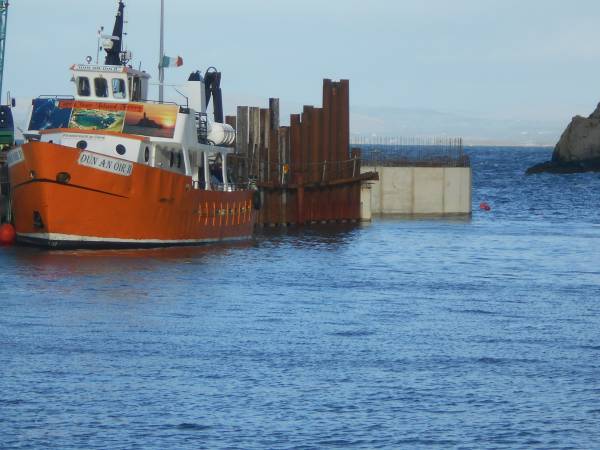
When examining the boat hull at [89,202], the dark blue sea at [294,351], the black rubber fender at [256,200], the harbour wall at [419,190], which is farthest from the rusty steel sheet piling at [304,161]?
the dark blue sea at [294,351]

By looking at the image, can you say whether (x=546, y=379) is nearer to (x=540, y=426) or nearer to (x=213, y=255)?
(x=540, y=426)

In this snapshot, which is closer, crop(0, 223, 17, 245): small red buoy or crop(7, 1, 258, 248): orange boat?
crop(7, 1, 258, 248): orange boat

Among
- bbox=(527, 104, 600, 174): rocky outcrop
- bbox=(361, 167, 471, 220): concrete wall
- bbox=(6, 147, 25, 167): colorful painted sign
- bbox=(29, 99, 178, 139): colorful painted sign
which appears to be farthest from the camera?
bbox=(527, 104, 600, 174): rocky outcrop

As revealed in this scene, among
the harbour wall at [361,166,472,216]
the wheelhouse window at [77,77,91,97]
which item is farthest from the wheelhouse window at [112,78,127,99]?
the harbour wall at [361,166,472,216]

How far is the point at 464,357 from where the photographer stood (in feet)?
69.0

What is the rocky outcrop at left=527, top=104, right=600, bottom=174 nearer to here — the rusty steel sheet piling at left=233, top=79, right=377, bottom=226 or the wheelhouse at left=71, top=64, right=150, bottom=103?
the rusty steel sheet piling at left=233, top=79, right=377, bottom=226

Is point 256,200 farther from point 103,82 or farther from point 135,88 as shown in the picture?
point 103,82

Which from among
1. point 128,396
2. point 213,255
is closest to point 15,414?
point 128,396

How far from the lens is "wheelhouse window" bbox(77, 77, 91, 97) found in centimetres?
3869

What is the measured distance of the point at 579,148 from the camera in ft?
449

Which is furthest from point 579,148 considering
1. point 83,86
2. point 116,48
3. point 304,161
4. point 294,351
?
point 294,351

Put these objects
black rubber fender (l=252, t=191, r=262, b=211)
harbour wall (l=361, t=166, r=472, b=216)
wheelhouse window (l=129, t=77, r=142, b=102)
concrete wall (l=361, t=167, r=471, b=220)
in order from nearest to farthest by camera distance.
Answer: wheelhouse window (l=129, t=77, r=142, b=102), black rubber fender (l=252, t=191, r=262, b=211), harbour wall (l=361, t=166, r=472, b=216), concrete wall (l=361, t=167, r=471, b=220)

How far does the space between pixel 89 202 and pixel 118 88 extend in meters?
5.32

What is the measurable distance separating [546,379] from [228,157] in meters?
30.8
